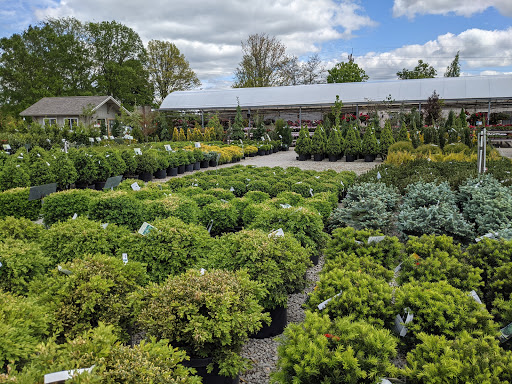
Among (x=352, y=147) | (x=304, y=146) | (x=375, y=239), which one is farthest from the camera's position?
(x=304, y=146)

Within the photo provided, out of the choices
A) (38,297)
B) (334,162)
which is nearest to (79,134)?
(334,162)

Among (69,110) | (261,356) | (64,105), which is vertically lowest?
(261,356)

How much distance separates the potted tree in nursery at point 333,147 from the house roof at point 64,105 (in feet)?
72.4

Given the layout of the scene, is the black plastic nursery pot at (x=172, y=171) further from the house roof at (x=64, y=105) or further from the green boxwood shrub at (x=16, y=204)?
the house roof at (x=64, y=105)

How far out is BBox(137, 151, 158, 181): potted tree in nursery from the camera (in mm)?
12359

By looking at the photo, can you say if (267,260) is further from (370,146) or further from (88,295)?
(370,146)

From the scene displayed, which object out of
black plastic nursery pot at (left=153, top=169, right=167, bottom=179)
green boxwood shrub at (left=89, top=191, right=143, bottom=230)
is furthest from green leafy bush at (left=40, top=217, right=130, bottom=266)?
black plastic nursery pot at (left=153, top=169, right=167, bottom=179)

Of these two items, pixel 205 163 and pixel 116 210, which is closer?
pixel 116 210

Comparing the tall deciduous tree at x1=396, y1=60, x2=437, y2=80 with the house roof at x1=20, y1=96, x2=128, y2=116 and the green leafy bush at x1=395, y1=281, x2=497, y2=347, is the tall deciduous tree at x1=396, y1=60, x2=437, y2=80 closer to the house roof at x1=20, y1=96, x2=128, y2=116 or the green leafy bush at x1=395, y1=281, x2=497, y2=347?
the house roof at x1=20, y1=96, x2=128, y2=116

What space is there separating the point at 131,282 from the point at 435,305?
245cm

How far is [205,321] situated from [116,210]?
304 cm

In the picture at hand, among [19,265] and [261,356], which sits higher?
[19,265]

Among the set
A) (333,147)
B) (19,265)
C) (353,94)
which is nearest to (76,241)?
(19,265)

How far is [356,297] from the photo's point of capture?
299 centimetres
